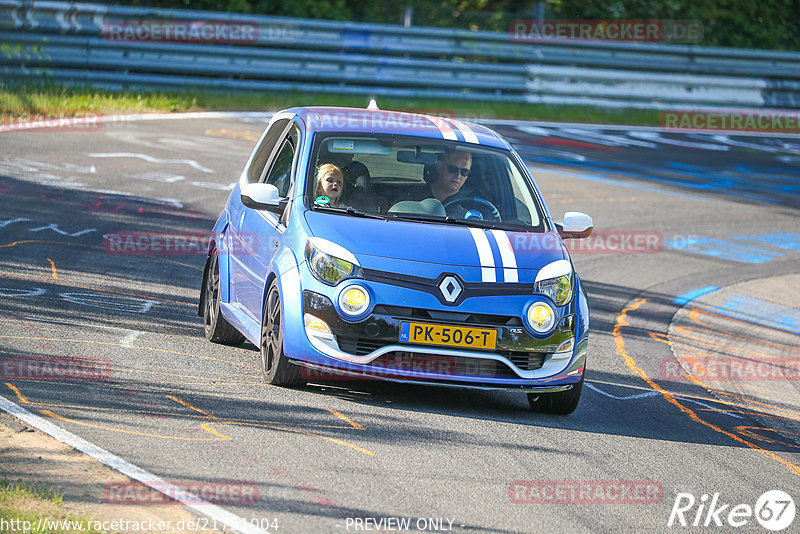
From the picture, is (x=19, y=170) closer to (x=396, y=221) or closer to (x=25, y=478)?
(x=396, y=221)

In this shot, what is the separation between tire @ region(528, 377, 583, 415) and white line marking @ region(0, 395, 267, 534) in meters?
2.86

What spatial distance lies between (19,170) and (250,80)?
29.3 ft

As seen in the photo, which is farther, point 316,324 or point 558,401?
point 558,401

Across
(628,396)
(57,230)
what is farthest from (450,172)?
(57,230)

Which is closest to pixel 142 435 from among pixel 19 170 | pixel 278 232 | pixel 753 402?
pixel 278 232

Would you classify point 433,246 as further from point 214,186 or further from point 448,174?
point 214,186

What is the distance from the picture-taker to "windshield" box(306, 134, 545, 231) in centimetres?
790

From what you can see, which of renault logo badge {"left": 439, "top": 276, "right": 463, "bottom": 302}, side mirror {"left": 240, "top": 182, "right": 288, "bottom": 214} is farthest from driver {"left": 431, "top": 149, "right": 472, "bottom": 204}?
renault logo badge {"left": 439, "top": 276, "right": 463, "bottom": 302}

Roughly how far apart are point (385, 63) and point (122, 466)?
19.5 m

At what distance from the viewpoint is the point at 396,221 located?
7.65 meters

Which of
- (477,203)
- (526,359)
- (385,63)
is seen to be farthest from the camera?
(385,63)

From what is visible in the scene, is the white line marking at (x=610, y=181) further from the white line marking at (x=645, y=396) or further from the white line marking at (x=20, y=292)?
the white line marking at (x=20, y=292)

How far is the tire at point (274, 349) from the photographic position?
287 inches

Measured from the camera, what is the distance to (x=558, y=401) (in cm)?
752
